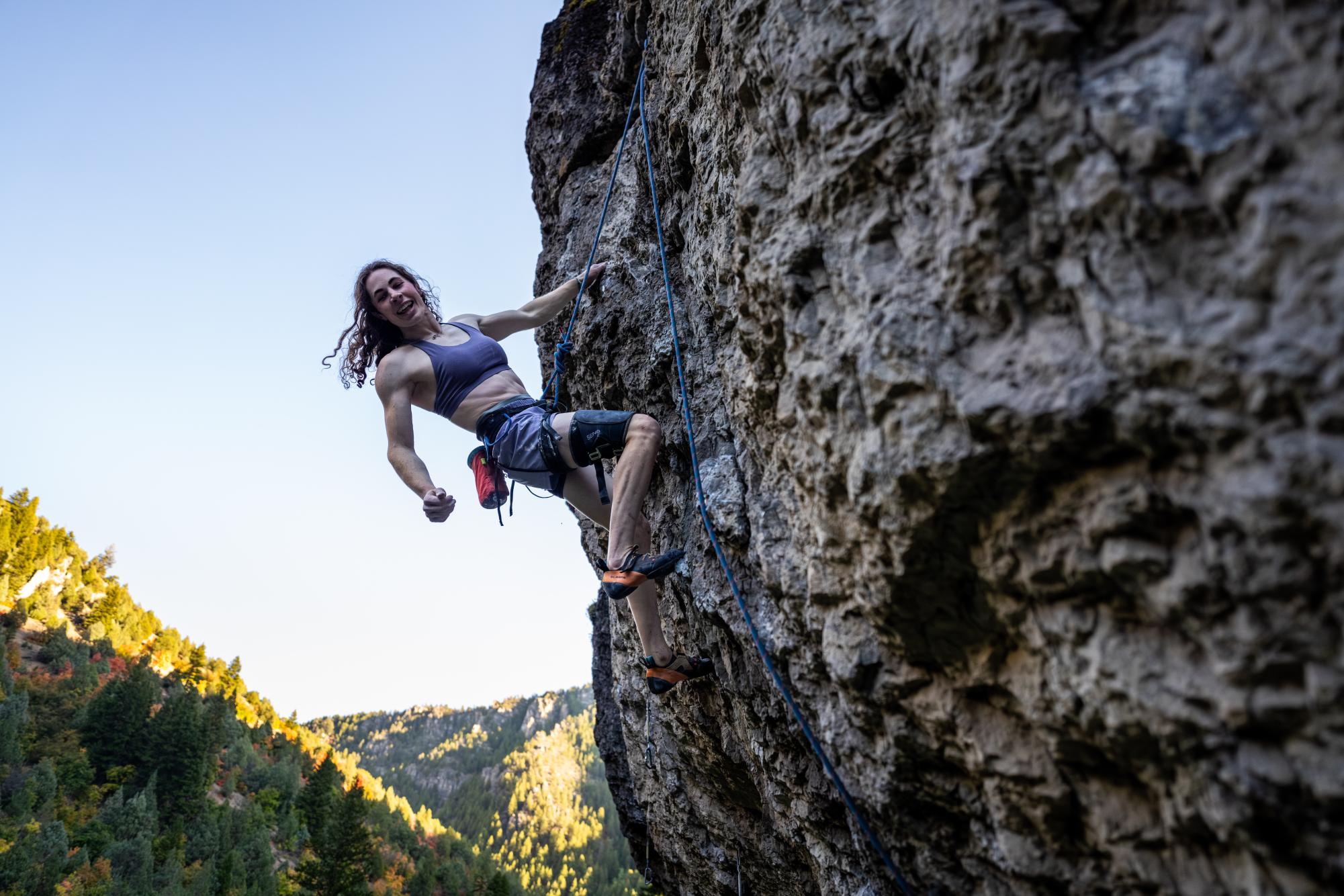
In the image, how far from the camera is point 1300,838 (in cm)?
176

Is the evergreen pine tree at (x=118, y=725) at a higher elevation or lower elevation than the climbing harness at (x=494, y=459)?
higher

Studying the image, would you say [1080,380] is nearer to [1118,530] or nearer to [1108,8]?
[1118,530]

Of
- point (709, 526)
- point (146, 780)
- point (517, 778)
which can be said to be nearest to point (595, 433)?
point (709, 526)

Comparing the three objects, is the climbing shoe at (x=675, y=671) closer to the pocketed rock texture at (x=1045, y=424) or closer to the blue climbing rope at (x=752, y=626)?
the blue climbing rope at (x=752, y=626)

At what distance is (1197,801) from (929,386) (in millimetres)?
1371

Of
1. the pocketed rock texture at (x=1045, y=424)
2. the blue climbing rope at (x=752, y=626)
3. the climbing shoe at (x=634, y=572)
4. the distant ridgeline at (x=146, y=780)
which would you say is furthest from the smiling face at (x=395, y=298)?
the distant ridgeline at (x=146, y=780)

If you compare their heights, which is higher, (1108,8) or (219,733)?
(219,733)

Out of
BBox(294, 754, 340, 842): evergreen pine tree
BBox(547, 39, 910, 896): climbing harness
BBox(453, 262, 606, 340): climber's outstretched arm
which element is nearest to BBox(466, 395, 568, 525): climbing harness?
BBox(547, 39, 910, 896): climbing harness

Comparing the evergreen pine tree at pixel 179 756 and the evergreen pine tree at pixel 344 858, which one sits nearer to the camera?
the evergreen pine tree at pixel 344 858

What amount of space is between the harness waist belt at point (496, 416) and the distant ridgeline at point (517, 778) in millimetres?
86939

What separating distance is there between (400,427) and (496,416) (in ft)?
2.08

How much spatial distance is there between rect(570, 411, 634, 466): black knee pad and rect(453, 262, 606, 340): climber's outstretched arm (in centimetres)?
165

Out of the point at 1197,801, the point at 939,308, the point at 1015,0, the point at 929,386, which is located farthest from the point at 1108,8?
the point at 1197,801

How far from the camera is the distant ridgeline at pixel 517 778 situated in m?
91.4
